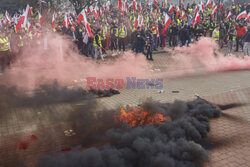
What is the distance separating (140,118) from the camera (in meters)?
5.49

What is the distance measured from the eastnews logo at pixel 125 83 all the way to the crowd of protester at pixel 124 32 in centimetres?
295

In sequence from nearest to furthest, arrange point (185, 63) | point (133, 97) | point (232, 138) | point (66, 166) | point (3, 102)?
point (66, 166)
point (232, 138)
point (3, 102)
point (133, 97)
point (185, 63)

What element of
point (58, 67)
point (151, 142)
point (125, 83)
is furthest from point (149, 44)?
point (151, 142)

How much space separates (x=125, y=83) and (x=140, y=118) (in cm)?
470

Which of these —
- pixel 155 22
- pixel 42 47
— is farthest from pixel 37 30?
pixel 155 22

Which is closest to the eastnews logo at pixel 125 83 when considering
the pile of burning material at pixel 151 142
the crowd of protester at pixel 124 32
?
the crowd of protester at pixel 124 32

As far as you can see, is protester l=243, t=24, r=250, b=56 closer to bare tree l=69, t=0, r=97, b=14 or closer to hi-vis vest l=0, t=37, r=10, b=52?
hi-vis vest l=0, t=37, r=10, b=52

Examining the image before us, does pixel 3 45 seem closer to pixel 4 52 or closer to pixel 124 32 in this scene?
pixel 4 52

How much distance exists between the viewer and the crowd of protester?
14.2 metres

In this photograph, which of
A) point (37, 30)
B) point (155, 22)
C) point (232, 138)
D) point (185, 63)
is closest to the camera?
point (232, 138)

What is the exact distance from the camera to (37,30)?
16.0 metres

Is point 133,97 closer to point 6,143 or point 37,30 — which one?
point 6,143

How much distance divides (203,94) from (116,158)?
17.5ft

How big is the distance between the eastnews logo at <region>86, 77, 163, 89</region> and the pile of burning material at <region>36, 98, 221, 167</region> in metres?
3.40
